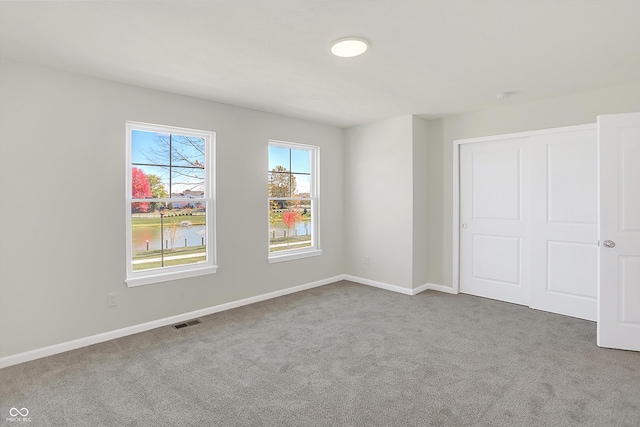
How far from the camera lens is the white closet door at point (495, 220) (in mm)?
4223

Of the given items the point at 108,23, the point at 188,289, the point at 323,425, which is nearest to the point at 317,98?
the point at 108,23

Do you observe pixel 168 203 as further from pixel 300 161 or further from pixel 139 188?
pixel 300 161

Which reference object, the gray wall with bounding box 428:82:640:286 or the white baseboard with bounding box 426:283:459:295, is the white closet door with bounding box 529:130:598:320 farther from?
the white baseboard with bounding box 426:283:459:295

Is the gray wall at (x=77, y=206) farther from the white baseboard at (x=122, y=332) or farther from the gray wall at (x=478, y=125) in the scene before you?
the gray wall at (x=478, y=125)

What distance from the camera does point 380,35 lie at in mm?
2369

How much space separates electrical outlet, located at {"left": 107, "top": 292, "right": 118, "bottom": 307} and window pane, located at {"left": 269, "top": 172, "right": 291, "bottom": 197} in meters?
2.17

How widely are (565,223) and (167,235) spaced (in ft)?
14.6

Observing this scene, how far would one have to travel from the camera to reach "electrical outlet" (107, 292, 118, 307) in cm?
324

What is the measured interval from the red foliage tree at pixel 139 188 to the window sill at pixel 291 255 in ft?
5.59

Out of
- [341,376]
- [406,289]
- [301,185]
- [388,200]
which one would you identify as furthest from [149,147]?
[406,289]

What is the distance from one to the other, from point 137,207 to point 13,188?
973 mm

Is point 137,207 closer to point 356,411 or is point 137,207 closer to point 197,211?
point 197,211

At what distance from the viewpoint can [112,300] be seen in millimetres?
3260


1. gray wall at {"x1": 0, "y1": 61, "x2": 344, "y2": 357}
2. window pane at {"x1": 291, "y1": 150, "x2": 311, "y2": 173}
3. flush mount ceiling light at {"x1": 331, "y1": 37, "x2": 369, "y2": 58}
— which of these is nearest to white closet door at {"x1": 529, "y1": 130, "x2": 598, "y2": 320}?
flush mount ceiling light at {"x1": 331, "y1": 37, "x2": 369, "y2": 58}
